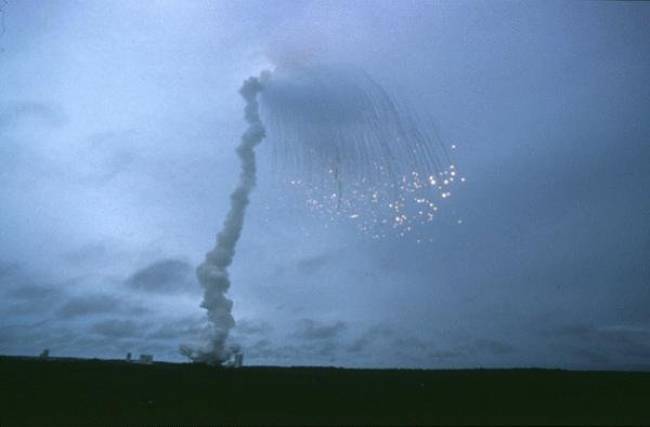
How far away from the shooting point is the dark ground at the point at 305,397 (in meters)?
53.6

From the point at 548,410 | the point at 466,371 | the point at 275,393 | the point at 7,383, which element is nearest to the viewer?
the point at 548,410

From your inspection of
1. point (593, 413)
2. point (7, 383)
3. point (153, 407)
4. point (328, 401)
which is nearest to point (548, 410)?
point (593, 413)

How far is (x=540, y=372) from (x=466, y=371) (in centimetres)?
1552

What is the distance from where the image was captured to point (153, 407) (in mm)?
62125

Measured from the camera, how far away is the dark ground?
53594 mm

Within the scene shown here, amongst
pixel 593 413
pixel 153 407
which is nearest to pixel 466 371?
pixel 593 413

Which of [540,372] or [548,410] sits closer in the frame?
[548,410]

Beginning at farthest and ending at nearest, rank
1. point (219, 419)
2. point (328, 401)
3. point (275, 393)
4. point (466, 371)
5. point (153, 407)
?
point (466, 371)
point (275, 393)
point (328, 401)
point (153, 407)
point (219, 419)

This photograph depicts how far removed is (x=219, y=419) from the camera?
53.8 m

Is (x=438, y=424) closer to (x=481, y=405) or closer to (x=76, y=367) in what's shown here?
(x=481, y=405)

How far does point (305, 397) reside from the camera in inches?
2756

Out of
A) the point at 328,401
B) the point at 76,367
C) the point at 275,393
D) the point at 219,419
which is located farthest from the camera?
the point at 76,367

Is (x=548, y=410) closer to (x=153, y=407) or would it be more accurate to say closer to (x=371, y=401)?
(x=371, y=401)

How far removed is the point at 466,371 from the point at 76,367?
3319 inches
